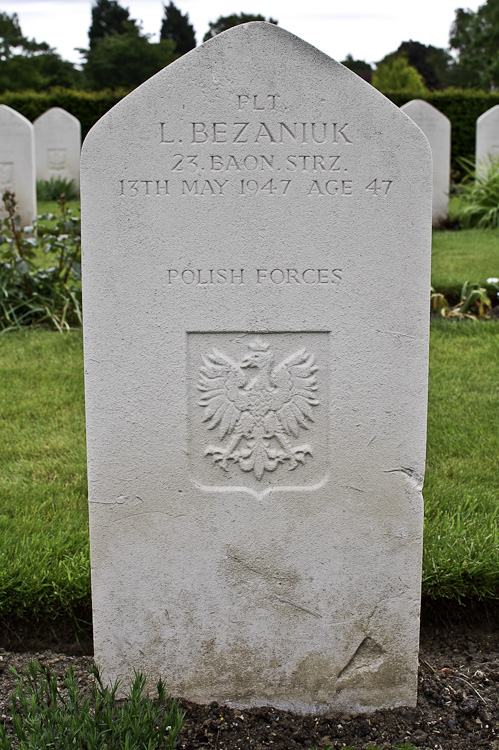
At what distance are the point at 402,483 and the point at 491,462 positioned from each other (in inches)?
61.8

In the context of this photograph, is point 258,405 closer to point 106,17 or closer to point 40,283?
point 40,283

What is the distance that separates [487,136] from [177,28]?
40626 millimetres

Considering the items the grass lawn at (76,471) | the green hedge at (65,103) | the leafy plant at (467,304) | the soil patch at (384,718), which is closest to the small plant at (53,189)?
the green hedge at (65,103)

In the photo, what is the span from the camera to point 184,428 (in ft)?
6.80

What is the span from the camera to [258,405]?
6.94 ft

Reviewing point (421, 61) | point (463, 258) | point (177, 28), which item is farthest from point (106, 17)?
point (463, 258)

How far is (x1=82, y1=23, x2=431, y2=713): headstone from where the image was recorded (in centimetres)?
192

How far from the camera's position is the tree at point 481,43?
32.3 meters

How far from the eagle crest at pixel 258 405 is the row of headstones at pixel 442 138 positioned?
32.9 feet

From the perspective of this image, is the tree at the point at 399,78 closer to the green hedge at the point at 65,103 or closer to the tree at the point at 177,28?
the green hedge at the point at 65,103

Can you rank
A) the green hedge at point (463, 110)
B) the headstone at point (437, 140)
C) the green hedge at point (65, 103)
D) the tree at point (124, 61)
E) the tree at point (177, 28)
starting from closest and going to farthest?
the headstone at point (437, 140), the green hedge at point (65, 103), the green hedge at point (463, 110), the tree at point (124, 61), the tree at point (177, 28)

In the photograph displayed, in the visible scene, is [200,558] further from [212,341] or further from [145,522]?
[212,341]

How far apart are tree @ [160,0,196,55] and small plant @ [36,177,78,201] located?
1416 inches

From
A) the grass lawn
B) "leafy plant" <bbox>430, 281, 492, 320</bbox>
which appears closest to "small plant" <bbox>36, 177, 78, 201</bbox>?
the grass lawn
